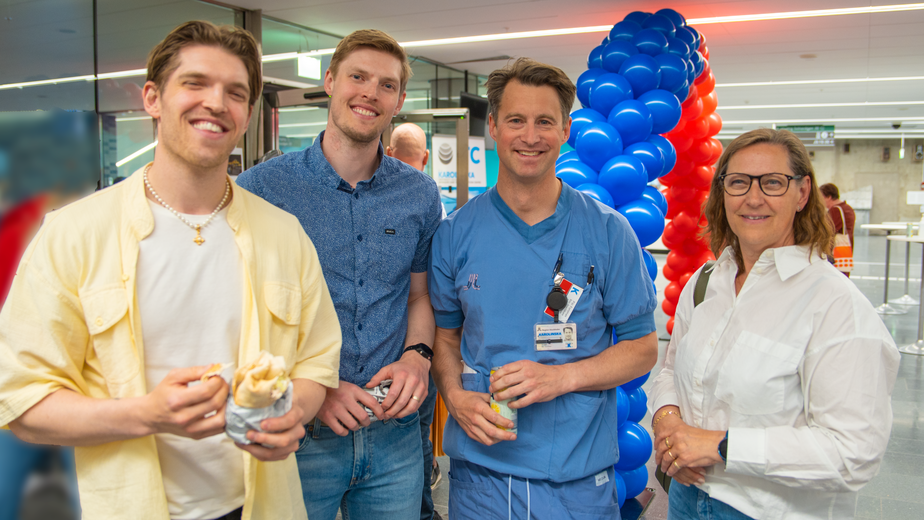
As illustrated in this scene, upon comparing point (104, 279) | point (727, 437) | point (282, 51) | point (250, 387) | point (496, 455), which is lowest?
point (496, 455)

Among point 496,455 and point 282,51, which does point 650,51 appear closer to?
point 496,455

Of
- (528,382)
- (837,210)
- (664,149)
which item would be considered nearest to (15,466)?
(528,382)

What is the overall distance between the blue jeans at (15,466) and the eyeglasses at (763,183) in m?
1.71

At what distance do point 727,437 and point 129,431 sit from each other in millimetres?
1231

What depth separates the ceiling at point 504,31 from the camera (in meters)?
4.91

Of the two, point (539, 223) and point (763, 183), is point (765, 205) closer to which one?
point (763, 183)

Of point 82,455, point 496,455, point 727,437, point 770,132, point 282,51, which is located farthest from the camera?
point 282,51

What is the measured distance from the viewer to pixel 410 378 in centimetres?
167

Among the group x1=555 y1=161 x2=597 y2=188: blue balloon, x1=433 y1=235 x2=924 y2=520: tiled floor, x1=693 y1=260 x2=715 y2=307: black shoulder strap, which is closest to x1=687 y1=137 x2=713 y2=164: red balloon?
x1=555 y1=161 x2=597 y2=188: blue balloon

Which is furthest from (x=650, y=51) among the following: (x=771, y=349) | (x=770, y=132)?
(x=771, y=349)

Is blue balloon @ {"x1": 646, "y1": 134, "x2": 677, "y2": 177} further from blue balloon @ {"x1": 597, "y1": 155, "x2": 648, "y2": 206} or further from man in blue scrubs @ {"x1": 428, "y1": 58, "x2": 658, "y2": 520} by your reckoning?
man in blue scrubs @ {"x1": 428, "y1": 58, "x2": 658, "y2": 520}

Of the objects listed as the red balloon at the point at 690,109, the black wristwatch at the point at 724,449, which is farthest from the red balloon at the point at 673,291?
the black wristwatch at the point at 724,449

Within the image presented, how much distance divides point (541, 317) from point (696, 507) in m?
0.62

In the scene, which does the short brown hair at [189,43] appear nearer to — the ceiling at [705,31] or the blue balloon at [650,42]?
the blue balloon at [650,42]
